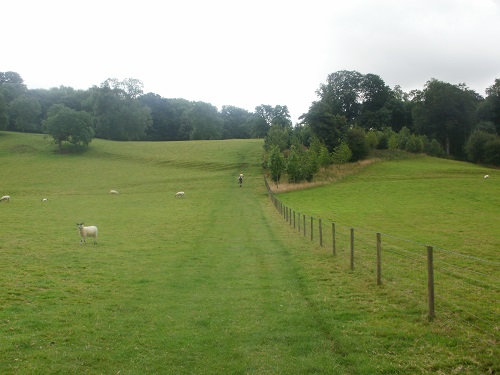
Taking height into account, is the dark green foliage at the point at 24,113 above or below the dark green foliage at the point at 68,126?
above

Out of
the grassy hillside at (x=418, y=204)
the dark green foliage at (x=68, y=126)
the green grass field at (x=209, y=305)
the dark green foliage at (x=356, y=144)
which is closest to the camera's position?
the green grass field at (x=209, y=305)

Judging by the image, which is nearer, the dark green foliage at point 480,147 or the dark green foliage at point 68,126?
the dark green foliage at point 68,126

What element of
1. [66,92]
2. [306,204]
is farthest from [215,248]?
[66,92]

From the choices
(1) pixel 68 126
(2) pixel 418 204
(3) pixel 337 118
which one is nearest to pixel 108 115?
(1) pixel 68 126

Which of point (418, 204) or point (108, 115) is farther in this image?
point (108, 115)

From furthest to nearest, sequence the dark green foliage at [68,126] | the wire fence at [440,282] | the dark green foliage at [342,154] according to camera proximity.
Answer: the dark green foliage at [68,126], the dark green foliage at [342,154], the wire fence at [440,282]

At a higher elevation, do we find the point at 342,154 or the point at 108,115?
the point at 108,115

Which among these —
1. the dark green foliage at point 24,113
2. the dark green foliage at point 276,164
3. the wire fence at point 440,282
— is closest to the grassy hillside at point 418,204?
the wire fence at point 440,282

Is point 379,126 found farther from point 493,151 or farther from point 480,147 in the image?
point 493,151

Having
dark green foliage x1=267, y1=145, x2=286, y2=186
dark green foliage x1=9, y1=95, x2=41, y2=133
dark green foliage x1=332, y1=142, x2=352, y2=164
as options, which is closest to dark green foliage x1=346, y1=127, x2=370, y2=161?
dark green foliage x1=332, y1=142, x2=352, y2=164

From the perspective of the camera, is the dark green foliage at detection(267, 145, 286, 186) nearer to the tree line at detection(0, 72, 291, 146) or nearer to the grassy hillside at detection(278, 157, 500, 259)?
the grassy hillside at detection(278, 157, 500, 259)

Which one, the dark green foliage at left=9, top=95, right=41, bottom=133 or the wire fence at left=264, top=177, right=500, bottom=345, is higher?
the dark green foliage at left=9, top=95, right=41, bottom=133

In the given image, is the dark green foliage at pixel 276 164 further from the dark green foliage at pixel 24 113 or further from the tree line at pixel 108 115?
the dark green foliage at pixel 24 113

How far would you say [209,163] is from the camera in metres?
83.6
